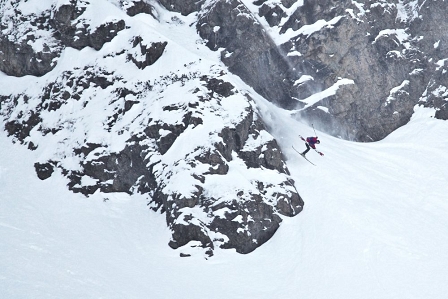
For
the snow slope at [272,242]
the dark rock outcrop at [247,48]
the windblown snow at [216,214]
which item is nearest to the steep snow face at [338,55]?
the dark rock outcrop at [247,48]

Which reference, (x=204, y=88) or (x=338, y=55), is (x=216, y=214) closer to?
(x=204, y=88)

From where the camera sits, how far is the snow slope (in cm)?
2894

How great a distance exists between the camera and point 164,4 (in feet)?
168

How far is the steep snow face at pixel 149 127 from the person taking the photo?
33.7m

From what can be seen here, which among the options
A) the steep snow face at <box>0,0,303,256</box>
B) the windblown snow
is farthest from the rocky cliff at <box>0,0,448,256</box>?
the windblown snow

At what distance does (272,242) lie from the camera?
33.6m

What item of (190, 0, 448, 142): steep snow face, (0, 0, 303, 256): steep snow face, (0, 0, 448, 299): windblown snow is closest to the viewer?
(0, 0, 448, 299): windblown snow

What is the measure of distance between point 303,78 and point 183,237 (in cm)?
2192

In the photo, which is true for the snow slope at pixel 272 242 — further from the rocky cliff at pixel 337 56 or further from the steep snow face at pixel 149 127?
the rocky cliff at pixel 337 56

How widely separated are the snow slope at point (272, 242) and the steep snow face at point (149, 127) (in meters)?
1.27

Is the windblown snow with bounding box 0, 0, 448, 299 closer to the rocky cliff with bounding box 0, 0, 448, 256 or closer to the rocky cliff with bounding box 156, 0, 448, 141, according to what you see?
the rocky cliff with bounding box 0, 0, 448, 256

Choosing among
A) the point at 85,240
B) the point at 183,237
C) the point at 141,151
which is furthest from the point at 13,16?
the point at 183,237

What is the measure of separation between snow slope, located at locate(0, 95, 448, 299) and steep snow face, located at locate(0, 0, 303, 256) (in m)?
1.27

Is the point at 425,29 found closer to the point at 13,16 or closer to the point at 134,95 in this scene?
the point at 134,95
